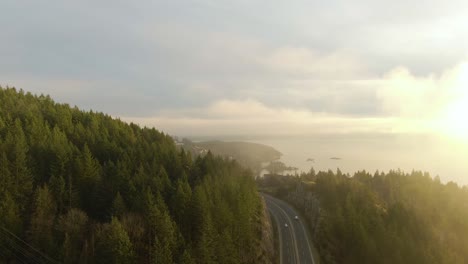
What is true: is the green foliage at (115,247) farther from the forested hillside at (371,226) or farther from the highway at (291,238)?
the forested hillside at (371,226)

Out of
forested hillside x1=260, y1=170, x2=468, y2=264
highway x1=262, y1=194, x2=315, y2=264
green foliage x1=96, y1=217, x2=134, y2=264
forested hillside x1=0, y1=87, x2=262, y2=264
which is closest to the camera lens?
green foliage x1=96, y1=217, x2=134, y2=264

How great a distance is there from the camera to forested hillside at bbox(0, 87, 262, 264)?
1577 inches

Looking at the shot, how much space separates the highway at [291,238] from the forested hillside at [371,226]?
262cm

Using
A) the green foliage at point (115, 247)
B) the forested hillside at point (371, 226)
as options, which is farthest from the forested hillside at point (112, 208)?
the forested hillside at point (371, 226)

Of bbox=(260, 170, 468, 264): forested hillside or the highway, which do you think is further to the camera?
bbox=(260, 170, 468, 264): forested hillside

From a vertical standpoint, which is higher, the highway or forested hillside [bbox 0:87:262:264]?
forested hillside [bbox 0:87:262:264]

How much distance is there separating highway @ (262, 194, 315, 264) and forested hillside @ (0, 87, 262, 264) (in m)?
8.62

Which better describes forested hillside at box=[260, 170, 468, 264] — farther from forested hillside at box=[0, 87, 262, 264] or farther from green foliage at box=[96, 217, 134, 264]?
green foliage at box=[96, 217, 134, 264]

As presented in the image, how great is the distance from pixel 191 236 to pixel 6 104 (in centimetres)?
7387

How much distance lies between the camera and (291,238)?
71.1 m

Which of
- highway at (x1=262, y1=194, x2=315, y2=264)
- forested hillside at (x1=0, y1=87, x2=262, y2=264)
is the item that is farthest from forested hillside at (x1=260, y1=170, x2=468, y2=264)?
forested hillside at (x1=0, y1=87, x2=262, y2=264)

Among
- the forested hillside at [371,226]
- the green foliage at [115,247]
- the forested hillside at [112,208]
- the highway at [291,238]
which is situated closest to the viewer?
the green foliage at [115,247]

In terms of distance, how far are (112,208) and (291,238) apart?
4151cm

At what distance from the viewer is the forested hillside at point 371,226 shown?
213ft
